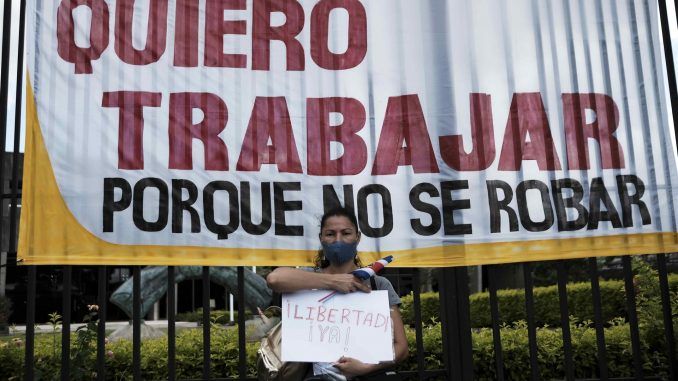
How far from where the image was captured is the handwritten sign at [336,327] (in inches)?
107

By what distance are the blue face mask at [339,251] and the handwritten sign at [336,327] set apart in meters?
0.20

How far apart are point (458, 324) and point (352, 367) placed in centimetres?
139

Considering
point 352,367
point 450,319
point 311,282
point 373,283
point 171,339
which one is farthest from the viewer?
point 450,319

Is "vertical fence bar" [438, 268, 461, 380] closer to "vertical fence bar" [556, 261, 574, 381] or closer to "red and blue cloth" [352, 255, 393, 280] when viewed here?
"vertical fence bar" [556, 261, 574, 381]

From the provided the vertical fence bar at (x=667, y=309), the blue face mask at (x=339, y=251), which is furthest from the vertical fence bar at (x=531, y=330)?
the blue face mask at (x=339, y=251)

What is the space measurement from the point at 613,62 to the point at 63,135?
10.9ft

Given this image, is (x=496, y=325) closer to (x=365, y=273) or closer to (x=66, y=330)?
(x=365, y=273)

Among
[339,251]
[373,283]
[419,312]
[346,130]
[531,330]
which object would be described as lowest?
[531,330]

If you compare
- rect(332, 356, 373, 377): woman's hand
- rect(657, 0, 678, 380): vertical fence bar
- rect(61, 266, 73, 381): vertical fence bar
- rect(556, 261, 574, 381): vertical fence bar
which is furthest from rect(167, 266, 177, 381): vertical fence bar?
rect(657, 0, 678, 380): vertical fence bar

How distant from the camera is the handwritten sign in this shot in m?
2.72

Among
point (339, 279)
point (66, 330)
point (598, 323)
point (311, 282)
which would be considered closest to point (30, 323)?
point (66, 330)

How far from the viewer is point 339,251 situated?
2949mm

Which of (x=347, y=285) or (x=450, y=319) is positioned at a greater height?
(x=347, y=285)

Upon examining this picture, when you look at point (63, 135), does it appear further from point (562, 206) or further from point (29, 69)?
point (562, 206)
